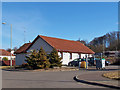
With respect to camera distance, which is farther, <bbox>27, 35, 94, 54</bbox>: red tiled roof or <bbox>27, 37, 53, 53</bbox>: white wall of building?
<bbox>27, 35, 94, 54</bbox>: red tiled roof

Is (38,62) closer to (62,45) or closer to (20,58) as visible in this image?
(62,45)

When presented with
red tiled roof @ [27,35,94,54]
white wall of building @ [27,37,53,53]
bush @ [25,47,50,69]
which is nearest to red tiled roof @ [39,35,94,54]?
red tiled roof @ [27,35,94,54]

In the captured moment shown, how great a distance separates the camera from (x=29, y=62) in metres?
23.1

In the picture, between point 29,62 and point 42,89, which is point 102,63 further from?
point 42,89

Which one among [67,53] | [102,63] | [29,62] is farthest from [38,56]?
[67,53]

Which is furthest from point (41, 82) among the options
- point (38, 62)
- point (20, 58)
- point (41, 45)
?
point (20, 58)

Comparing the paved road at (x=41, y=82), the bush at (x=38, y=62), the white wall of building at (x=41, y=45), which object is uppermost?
the white wall of building at (x=41, y=45)

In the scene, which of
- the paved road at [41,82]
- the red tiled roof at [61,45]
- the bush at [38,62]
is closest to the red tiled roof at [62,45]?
the red tiled roof at [61,45]

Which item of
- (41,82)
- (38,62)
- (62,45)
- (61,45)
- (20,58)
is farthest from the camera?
(20,58)

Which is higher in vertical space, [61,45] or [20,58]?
[61,45]

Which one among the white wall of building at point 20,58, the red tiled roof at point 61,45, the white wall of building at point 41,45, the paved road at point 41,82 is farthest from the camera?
the white wall of building at point 20,58

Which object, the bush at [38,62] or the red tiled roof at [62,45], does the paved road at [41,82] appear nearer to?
the bush at [38,62]

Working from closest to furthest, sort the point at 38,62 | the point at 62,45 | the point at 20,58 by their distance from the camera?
the point at 38,62 < the point at 62,45 < the point at 20,58

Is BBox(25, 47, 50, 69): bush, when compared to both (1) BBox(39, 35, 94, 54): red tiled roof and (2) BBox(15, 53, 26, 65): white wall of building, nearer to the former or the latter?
(1) BBox(39, 35, 94, 54): red tiled roof
